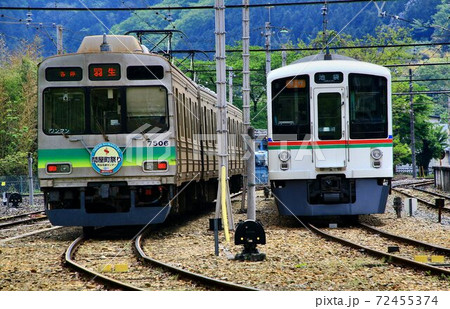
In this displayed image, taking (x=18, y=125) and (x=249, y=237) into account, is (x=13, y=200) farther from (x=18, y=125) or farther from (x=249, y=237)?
(x=18, y=125)

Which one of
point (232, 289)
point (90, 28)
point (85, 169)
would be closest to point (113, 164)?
point (85, 169)

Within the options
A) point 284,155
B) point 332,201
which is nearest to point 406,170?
point 332,201

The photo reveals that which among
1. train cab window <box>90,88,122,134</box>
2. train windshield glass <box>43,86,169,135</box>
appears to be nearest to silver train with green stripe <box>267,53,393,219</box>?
train windshield glass <box>43,86,169,135</box>

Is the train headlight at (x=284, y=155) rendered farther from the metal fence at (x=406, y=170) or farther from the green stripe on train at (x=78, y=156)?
the metal fence at (x=406, y=170)

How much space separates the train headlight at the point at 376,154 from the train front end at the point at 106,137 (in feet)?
12.9

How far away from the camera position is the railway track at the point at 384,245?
10.1 metres

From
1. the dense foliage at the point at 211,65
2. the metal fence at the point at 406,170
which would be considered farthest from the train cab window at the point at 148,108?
the metal fence at the point at 406,170

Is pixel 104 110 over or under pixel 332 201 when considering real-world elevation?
over

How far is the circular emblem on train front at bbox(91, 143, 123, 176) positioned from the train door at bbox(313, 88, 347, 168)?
12.9 ft

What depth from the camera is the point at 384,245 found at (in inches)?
516

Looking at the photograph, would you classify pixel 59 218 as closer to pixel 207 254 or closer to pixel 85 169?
pixel 85 169

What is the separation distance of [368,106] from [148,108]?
437 centimetres
